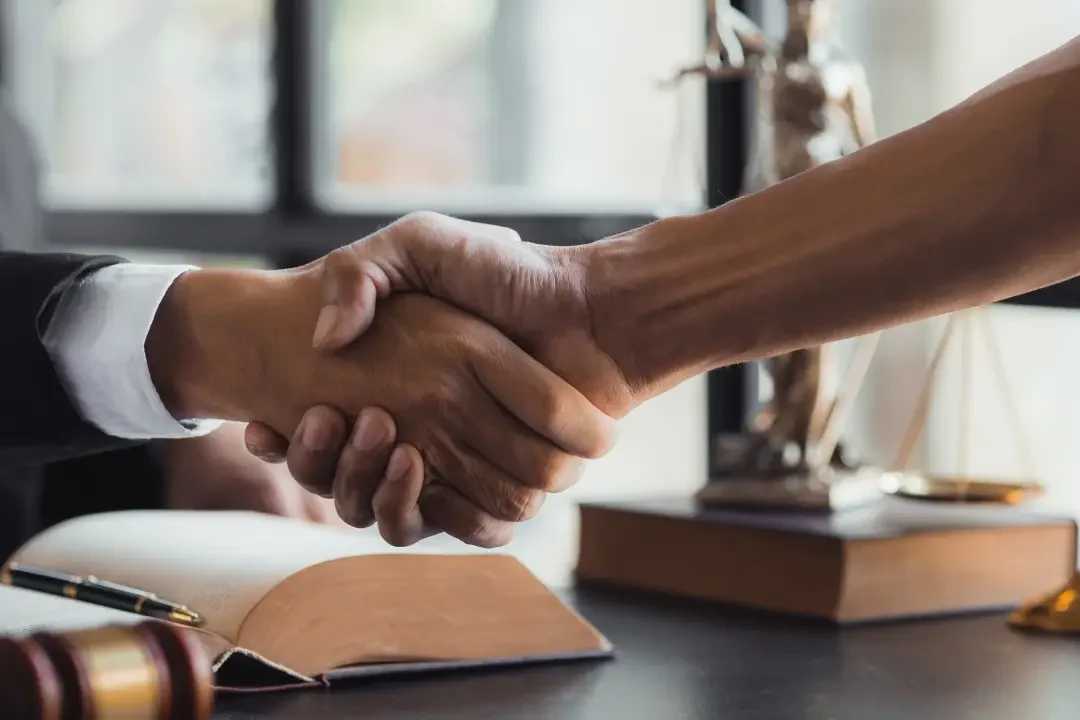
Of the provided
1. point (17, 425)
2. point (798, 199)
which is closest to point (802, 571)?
point (798, 199)

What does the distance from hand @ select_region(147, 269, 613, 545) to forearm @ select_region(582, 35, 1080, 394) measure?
0.24ft

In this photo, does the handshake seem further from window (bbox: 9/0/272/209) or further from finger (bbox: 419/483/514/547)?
window (bbox: 9/0/272/209)

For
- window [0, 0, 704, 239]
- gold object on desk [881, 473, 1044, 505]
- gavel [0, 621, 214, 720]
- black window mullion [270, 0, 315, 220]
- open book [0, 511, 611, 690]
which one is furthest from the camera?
black window mullion [270, 0, 315, 220]

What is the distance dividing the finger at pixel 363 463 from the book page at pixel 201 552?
0.02 m

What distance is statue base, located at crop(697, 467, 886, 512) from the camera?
1303 mm

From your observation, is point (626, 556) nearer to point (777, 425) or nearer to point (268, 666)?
point (777, 425)

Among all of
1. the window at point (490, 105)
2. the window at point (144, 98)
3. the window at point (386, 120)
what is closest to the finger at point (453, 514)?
the window at point (386, 120)

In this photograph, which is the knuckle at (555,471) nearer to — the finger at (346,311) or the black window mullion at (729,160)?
the finger at (346,311)

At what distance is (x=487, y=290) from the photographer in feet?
3.73

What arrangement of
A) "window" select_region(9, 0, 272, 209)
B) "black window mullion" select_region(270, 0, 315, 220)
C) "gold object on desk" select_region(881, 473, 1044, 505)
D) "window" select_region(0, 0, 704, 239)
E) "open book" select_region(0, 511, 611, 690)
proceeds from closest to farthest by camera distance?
"open book" select_region(0, 511, 611, 690) < "gold object on desk" select_region(881, 473, 1044, 505) < "window" select_region(0, 0, 704, 239) < "black window mullion" select_region(270, 0, 315, 220) < "window" select_region(9, 0, 272, 209)

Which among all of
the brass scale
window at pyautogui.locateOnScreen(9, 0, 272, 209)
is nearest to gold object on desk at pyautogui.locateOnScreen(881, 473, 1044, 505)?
the brass scale

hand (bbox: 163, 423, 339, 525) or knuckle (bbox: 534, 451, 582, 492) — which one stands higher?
knuckle (bbox: 534, 451, 582, 492)

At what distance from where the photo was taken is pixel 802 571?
3.89ft

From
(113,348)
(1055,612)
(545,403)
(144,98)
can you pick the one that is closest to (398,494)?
(545,403)
